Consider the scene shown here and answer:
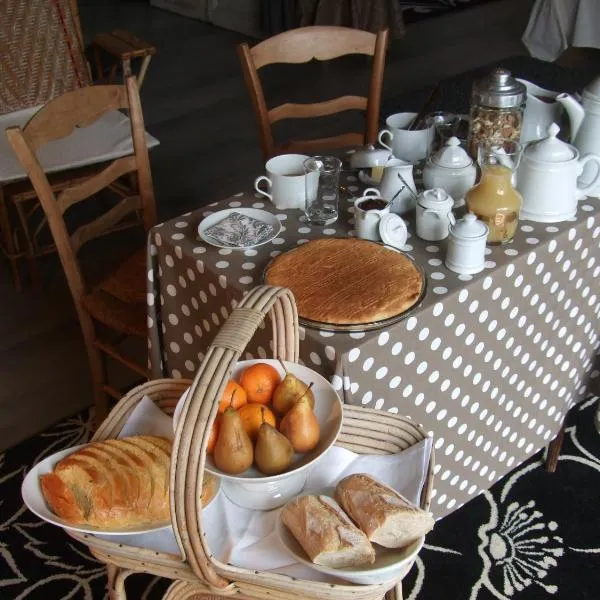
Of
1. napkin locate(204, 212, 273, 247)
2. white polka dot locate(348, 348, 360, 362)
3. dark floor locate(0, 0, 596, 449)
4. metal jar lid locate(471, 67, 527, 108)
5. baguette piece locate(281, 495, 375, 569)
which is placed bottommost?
dark floor locate(0, 0, 596, 449)

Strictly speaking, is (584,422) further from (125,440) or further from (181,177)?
(181,177)

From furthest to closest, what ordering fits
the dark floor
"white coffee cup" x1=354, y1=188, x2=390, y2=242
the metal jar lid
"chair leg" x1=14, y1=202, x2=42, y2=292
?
"chair leg" x1=14, y1=202, x2=42, y2=292
the dark floor
the metal jar lid
"white coffee cup" x1=354, y1=188, x2=390, y2=242

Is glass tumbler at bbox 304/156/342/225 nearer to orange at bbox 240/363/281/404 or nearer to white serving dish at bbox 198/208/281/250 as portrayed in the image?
white serving dish at bbox 198/208/281/250

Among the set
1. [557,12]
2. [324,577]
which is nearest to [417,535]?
[324,577]

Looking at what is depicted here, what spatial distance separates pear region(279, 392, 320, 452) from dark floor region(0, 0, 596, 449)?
1.24 metres

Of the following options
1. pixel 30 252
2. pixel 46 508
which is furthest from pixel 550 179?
pixel 30 252

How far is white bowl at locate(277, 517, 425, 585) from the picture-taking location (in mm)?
916

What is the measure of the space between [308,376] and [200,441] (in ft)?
1.04

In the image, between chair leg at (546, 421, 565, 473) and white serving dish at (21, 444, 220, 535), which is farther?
chair leg at (546, 421, 565, 473)

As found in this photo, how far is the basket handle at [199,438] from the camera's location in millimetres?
820

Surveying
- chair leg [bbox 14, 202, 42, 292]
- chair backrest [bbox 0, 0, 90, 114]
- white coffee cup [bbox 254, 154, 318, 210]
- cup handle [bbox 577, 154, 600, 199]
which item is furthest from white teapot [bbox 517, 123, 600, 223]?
chair backrest [bbox 0, 0, 90, 114]

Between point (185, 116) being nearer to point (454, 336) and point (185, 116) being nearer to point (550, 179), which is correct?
point (550, 179)

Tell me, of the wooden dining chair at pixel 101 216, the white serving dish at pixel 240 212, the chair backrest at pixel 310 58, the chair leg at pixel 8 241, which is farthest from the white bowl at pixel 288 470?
the chair leg at pixel 8 241

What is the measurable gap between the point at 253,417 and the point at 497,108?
0.88 m
